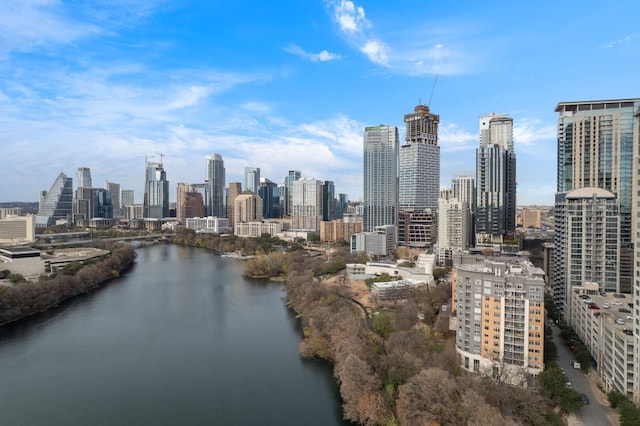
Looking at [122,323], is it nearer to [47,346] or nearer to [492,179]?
[47,346]

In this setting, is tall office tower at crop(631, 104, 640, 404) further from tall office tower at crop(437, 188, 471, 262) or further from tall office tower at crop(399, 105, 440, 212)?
tall office tower at crop(399, 105, 440, 212)

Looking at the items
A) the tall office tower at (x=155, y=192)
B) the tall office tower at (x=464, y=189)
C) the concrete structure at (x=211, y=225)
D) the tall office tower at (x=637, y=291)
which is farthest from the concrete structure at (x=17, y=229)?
the tall office tower at (x=637, y=291)

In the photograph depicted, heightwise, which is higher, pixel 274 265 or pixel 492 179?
pixel 492 179

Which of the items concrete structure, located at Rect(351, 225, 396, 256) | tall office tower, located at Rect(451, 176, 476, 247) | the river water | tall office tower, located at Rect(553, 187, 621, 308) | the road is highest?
tall office tower, located at Rect(451, 176, 476, 247)

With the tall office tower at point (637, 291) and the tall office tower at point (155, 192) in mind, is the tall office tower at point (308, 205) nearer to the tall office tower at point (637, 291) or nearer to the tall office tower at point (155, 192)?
the tall office tower at point (155, 192)

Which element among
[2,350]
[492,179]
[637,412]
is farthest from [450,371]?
[492,179]

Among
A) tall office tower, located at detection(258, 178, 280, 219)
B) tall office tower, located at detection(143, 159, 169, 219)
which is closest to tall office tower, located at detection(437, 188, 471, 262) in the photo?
tall office tower, located at detection(258, 178, 280, 219)
